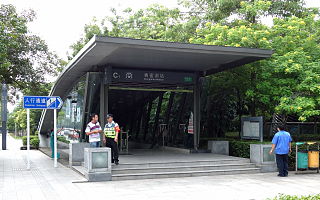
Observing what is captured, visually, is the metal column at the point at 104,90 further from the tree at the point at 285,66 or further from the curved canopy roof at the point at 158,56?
the tree at the point at 285,66

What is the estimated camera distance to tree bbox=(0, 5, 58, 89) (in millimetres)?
16484

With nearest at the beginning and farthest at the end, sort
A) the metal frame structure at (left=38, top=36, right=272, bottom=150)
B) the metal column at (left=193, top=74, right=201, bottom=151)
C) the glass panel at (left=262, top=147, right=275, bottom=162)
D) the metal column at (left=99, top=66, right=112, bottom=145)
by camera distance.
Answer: the metal frame structure at (left=38, top=36, right=272, bottom=150) < the glass panel at (left=262, top=147, right=275, bottom=162) < the metal column at (left=99, top=66, right=112, bottom=145) < the metal column at (left=193, top=74, right=201, bottom=151)

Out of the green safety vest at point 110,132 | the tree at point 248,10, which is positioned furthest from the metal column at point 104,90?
the tree at point 248,10

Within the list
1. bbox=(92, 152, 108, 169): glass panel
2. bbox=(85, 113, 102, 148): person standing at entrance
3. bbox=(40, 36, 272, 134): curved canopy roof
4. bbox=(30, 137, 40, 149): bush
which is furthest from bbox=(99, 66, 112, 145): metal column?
bbox=(30, 137, 40, 149): bush

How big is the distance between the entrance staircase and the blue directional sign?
12.3ft

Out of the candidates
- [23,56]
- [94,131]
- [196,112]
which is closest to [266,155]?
[196,112]

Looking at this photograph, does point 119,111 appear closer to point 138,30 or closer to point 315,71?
point 138,30

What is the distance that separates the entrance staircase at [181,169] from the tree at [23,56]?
824 centimetres

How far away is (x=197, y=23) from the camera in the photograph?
19.8 metres

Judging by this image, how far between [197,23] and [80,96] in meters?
7.52

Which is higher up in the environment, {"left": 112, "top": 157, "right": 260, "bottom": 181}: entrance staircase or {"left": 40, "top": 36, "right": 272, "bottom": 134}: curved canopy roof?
{"left": 40, "top": 36, "right": 272, "bottom": 134}: curved canopy roof

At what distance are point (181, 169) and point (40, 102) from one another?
5.59 m

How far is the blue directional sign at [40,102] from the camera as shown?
42.6 feet

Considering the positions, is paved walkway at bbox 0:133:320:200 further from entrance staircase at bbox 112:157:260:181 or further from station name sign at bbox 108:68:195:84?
station name sign at bbox 108:68:195:84
